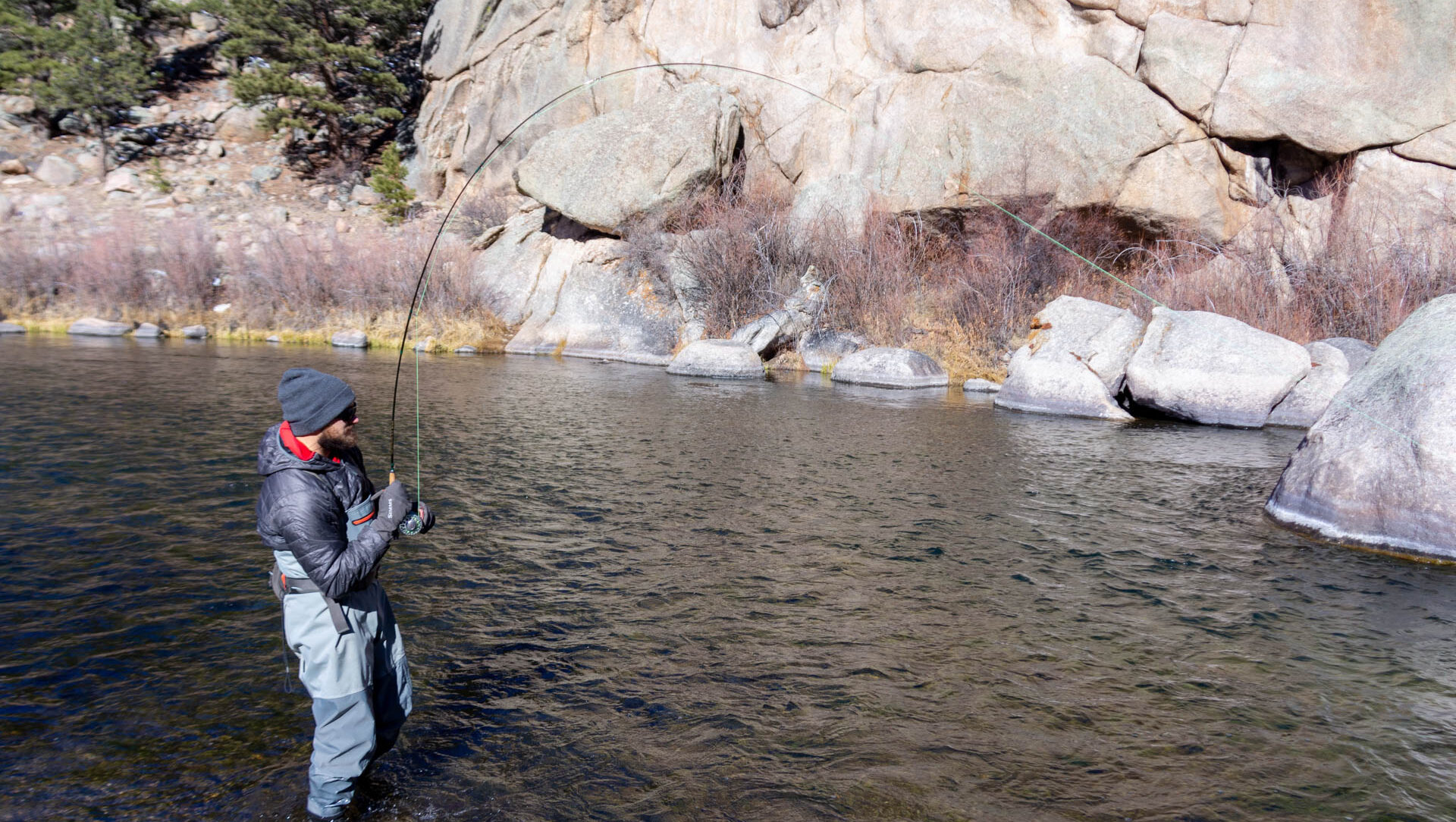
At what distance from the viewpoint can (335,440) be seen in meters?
3.18

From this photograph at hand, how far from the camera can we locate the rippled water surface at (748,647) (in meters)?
3.59

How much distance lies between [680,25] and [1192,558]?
2676cm

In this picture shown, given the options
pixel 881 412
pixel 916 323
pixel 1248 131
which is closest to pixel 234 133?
pixel 916 323

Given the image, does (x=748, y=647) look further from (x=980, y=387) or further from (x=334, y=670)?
(x=980, y=387)

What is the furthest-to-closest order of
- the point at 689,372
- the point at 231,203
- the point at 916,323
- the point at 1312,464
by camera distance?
the point at 231,203 → the point at 916,323 → the point at 689,372 → the point at 1312,464

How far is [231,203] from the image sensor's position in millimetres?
32812

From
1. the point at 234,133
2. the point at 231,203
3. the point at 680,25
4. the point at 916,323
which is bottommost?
the point at 916,323

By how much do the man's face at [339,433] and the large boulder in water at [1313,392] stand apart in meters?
14.3

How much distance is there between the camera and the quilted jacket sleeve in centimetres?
297

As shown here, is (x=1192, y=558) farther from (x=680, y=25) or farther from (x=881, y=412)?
(x=680, y=25)

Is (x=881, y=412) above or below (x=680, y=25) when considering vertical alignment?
below

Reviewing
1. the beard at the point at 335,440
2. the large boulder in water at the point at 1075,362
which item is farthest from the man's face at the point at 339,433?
the large boulder in water at the point at 1075,362

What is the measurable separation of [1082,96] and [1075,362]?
9.73 metres

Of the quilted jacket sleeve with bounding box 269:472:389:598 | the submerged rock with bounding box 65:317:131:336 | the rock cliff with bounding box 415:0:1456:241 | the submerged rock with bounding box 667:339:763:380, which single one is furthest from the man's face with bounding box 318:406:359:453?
the submerged rock with bounding box 65:317:131:336
